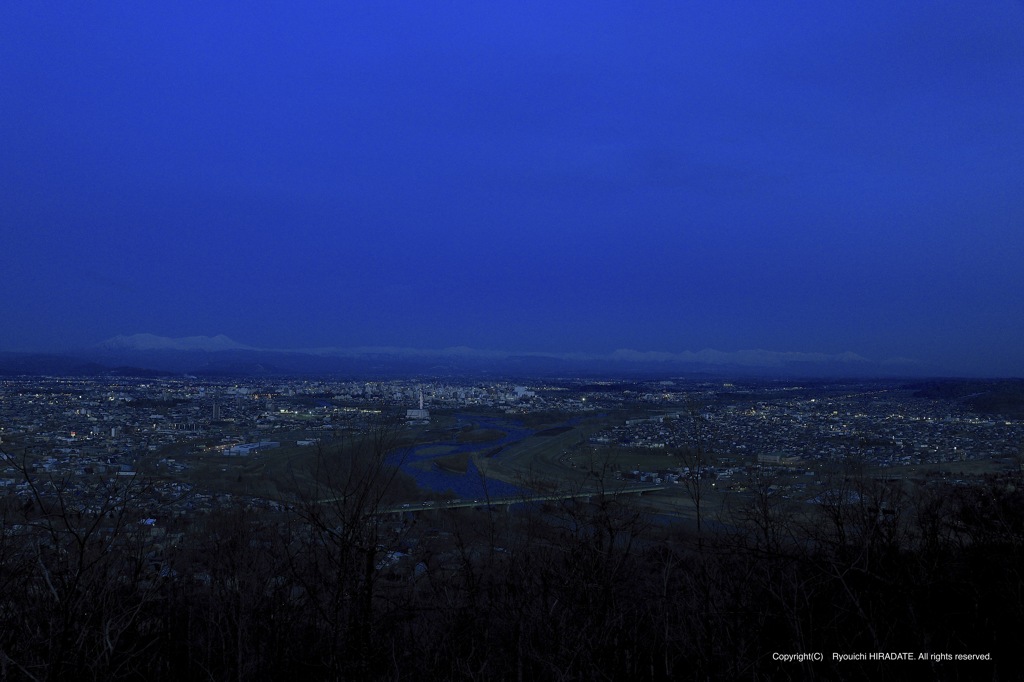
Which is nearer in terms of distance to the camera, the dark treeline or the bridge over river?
the dark treeline

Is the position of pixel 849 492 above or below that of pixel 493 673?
above

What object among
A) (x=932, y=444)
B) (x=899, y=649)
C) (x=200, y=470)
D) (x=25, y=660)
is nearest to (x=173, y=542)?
(x=25, y=660)

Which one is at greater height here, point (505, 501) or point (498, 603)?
point (498, 603)

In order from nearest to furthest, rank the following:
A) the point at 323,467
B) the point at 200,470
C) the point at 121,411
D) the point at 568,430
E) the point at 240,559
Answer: the point at 323,467
the point at 240,559
the point at 200,470
the point at 121,411
the point at 568,430

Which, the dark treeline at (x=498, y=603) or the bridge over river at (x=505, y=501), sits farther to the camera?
the bridge over river at (x=505, y=501)

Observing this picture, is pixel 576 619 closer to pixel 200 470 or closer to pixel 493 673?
pixel 493 673

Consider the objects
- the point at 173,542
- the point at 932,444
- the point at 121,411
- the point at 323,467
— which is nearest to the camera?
the point at 323,467

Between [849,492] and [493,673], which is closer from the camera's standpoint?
[493,673]

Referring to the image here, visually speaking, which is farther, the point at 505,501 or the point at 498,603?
the point at 505,501
